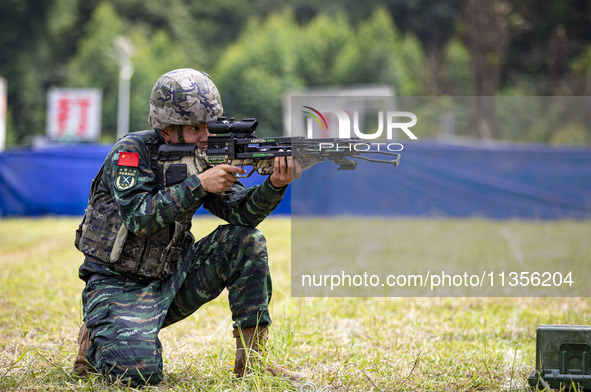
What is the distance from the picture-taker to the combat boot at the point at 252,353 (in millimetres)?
3615

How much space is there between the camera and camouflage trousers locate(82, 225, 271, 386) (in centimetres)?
355

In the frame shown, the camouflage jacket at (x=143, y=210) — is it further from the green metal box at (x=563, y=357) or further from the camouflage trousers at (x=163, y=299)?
the green metal box at (x=563, y=357)

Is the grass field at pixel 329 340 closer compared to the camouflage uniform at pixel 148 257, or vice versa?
the camouflage uniform at pixel 148 257

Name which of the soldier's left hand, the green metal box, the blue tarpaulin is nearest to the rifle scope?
the soldier's left hand

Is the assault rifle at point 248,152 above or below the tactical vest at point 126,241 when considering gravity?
above

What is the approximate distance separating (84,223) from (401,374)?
1.76 meters

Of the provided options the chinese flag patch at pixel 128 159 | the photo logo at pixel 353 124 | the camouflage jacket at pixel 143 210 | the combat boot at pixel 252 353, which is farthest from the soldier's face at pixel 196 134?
the combat boot at pixel 252 353

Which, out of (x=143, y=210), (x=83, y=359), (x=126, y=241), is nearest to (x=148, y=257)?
(x=126, y=241)

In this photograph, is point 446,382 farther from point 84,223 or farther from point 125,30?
point 125,30

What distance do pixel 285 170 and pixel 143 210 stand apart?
68 cm

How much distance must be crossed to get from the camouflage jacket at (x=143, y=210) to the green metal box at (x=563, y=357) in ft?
4.62

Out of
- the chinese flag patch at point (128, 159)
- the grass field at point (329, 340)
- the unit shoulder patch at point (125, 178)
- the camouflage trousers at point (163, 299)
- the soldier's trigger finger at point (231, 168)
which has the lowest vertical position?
the grass field at point (329, 340)

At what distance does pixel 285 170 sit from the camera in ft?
11.6

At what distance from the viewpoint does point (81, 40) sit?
1700 inches
